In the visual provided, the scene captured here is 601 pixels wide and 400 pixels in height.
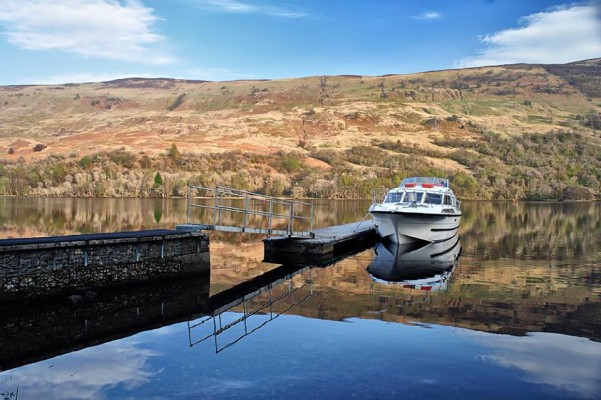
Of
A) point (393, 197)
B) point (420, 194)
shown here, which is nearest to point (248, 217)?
point (393, 197)

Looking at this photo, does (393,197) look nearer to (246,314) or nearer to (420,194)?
(420,194)

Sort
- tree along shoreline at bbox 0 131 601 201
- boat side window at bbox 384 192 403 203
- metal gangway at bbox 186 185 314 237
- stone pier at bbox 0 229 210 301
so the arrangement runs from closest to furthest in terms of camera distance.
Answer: stone pier at bbox 0 229 210 301 < metal gangway at bbox 186 185 314 237 < boat side window at bbox 384 192 403 203 < tree along shoreline at bbox 0 131 601 201

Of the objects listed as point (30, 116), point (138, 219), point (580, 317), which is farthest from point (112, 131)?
point (580, 317)

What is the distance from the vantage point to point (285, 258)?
2488 centimetres

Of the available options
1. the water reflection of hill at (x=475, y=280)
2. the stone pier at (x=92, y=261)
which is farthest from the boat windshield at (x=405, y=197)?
the stone pier at (x=92, y=261)

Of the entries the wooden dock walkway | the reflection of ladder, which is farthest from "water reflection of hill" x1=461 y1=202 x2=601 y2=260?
the reflection of ladder

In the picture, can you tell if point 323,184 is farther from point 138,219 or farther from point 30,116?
point 30,116

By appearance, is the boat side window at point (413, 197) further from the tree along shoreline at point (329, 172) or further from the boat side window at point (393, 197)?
the tree along shoreline at point (329, 172)

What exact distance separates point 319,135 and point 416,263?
3913 inches

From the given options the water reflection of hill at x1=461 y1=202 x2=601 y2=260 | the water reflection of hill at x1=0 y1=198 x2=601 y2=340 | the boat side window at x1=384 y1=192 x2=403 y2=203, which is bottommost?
the water reflection of hill at x1=461 y1=202 x2=601 y2=260

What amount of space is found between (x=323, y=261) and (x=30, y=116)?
158m

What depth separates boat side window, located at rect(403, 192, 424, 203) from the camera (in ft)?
98.5

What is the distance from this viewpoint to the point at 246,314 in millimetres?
14719

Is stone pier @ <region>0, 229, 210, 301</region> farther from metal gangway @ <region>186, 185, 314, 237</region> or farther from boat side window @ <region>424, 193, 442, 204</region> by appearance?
boat side window @ <region>424, 193, 442, 204</region>
